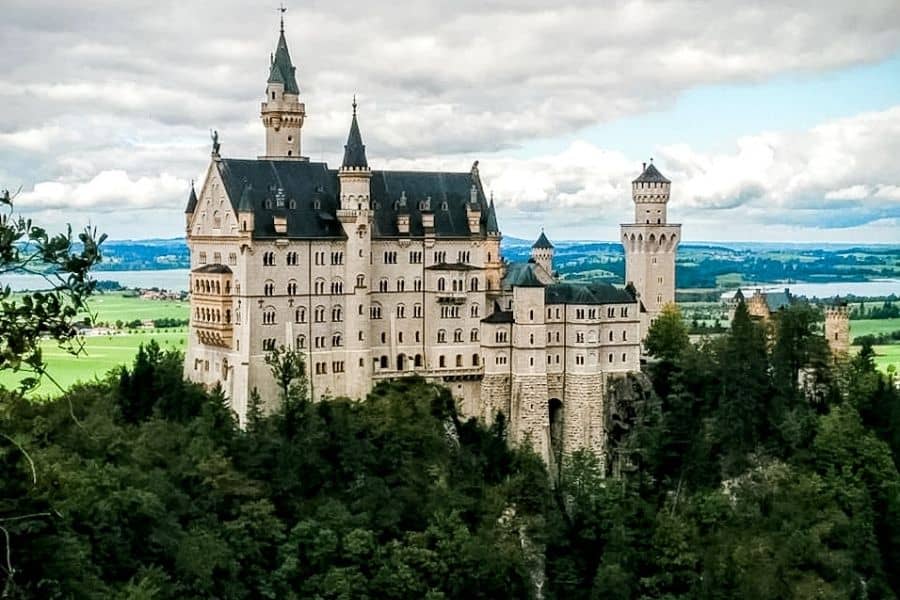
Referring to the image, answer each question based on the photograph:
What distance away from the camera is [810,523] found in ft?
230

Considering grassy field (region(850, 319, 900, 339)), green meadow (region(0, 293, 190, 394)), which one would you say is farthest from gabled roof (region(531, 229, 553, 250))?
grassy field (region(850, 319, 900, 339))

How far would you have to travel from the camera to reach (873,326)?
174 m

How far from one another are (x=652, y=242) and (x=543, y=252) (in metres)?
9.51

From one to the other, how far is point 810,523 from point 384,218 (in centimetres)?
3095

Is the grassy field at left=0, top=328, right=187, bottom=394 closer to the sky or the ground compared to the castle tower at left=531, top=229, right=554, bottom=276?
closer to the ground

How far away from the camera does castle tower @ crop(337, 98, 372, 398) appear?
72062 millimetres

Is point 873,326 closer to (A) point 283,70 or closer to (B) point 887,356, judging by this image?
(B) point 887,356

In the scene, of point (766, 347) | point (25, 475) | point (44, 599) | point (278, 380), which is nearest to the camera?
point (25, 475)

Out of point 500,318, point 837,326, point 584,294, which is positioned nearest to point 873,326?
point 837,326

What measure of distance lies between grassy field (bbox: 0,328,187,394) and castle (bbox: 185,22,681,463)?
3017 centimetres

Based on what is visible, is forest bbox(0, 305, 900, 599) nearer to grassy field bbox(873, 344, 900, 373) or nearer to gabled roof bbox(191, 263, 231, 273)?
gabled roof bbox(191, 263, 231, 273)

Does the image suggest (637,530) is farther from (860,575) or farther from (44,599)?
(44,599)

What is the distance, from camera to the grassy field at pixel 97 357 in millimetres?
102500

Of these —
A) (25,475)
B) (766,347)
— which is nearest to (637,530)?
(766,347)
